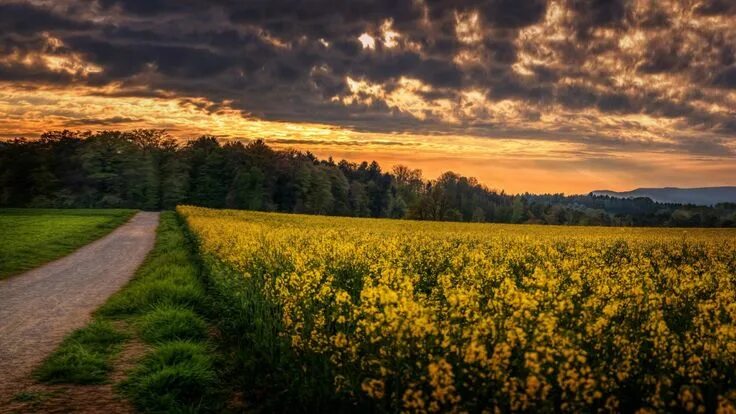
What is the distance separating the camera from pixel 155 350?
814 centimetres

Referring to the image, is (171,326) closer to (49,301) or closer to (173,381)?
(173,381)

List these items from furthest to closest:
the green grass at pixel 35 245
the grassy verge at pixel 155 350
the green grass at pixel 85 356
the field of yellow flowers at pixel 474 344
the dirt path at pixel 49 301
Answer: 1. the green grass at pixel 35 245
2. the dirt path at pixel 49 301
3. the green grass at pixel 85 356
4. the grassy verge at pixel 155 350
5. the field of yellow flowers at pixel 474 344

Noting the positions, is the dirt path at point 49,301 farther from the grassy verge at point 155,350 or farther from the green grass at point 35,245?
the green grass at point 35,245

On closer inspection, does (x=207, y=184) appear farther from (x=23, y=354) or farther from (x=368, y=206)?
(x=23, y=354)

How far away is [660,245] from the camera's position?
24.2 metres

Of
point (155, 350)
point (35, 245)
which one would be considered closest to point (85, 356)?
point (155, 350)

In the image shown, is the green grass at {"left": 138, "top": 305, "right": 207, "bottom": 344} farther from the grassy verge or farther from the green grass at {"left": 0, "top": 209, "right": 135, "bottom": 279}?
the green grass at {"left": 0, "top": 209, "right": 135, "bottom": 279}

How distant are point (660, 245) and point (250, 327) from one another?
72.6ft

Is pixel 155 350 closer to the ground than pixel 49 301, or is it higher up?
higher up

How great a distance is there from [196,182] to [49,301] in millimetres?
90474

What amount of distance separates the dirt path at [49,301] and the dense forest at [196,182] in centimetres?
7228

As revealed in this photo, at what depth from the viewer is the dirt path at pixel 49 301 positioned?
799 centimetres

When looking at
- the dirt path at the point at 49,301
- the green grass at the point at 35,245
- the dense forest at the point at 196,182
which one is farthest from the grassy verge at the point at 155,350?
the dense forest at the point at 196,182

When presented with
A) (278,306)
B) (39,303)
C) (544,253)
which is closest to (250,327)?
(278,306)
